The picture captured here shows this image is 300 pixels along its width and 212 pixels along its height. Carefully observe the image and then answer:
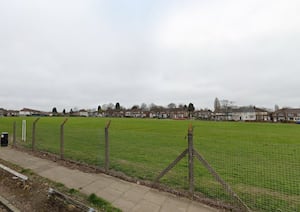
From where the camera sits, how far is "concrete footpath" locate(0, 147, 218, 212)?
4.09 m

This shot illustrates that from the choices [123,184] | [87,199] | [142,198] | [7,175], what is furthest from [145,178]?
[7,175]

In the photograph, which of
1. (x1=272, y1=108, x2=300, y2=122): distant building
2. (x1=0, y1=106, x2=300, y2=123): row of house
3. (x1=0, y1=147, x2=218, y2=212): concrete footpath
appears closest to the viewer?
(x1=0, y1=147, x2=218, y2=212): concrete footpath

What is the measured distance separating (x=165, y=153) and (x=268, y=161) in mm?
4711

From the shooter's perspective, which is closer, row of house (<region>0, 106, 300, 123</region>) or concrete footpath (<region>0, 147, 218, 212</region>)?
concrete footpath (<region>0, 147, 218, 212</region>)

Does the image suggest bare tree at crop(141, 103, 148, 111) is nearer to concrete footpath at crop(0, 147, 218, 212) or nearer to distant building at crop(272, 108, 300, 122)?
distant building at crop(272, 108, 300, 122)

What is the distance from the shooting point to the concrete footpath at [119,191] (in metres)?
4.09

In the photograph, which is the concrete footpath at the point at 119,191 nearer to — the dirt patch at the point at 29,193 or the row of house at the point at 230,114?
the dirt patch at the point at 29,193

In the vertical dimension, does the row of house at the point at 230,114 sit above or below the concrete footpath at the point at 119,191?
above

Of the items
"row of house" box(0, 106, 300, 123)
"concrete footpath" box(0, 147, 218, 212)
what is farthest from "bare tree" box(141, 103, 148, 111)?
"concrete footpath" box(0, 147, 218, 212)

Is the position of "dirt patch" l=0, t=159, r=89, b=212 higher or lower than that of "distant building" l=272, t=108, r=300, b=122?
lower

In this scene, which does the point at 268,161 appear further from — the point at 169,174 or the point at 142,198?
the point at 142,198

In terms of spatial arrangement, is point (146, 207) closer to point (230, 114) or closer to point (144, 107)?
point (230, 114)

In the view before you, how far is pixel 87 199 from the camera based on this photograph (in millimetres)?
4297

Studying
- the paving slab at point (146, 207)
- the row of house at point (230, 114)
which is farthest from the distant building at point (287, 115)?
the paving slab at point (146, 207)
